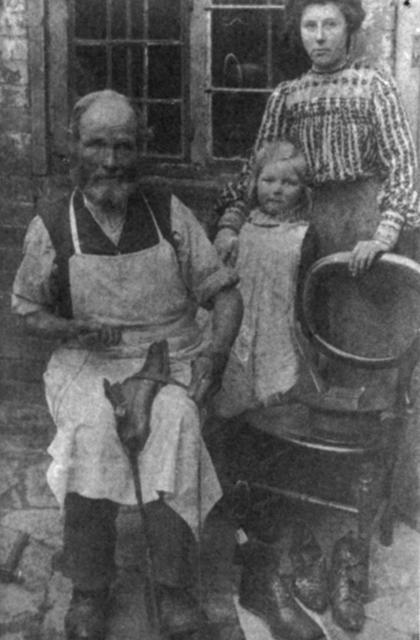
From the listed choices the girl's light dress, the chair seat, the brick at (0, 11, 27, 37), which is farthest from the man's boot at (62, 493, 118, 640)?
the brick at (0, 11, 27, 37)

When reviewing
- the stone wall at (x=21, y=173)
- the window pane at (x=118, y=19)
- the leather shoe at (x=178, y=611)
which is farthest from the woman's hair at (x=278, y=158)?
the leather shoe at (x=178, y=611)

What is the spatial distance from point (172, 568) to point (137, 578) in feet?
1.46

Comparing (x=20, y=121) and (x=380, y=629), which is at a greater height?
(x=20, y=121)

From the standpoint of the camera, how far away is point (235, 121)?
4.42 meters

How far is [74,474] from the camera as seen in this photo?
305 cm

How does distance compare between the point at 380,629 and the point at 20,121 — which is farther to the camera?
the point at 20,121

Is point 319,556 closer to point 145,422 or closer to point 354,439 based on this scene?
point 354,439

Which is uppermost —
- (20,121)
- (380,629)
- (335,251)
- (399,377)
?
(20,121)

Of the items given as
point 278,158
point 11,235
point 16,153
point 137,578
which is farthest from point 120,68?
point 137,578

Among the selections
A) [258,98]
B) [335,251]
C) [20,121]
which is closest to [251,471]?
[335,251]

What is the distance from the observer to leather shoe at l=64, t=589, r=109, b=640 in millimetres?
3031

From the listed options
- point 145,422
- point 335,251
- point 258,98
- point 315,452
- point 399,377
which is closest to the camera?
point 145,422

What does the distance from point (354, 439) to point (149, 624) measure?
34.7 inches

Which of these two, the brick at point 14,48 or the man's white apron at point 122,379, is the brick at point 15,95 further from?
the man's white apron at point 122,379
